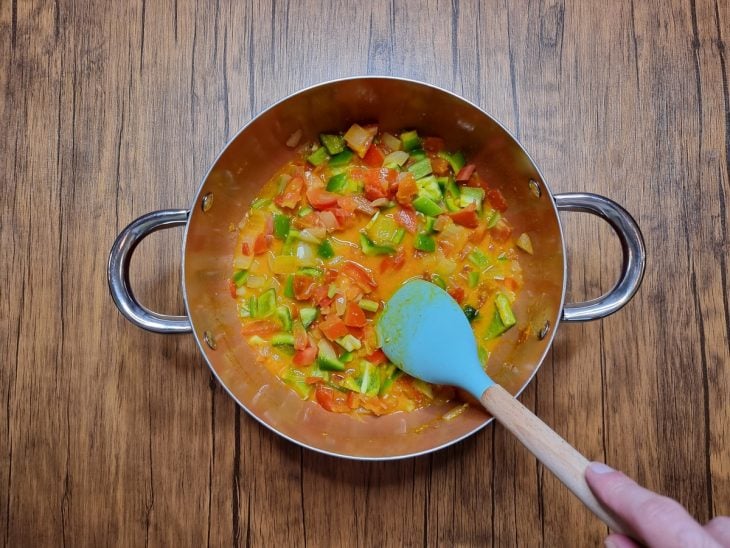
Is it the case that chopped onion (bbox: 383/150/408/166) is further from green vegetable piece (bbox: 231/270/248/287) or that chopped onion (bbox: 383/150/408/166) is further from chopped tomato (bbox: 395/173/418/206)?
green vegetable piece (bbox: 231/270/248/287)

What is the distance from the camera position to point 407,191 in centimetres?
207

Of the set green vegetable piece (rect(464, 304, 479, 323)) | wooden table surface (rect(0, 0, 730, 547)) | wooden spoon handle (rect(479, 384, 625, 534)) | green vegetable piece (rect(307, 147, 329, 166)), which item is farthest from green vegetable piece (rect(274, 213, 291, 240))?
wooden spoon handle (rect(479, 384, 625, 534))

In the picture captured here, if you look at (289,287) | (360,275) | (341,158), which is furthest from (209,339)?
(341,158)

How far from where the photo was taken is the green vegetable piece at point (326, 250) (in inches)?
81.4

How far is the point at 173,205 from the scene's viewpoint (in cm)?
211

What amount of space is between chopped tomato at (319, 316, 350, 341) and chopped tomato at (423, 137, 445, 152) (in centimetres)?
73

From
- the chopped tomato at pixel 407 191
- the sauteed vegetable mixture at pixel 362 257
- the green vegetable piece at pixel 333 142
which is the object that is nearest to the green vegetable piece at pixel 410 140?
the sauteed vegetable mixture at pixel 362 257

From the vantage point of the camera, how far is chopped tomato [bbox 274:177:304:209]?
6.93 feet

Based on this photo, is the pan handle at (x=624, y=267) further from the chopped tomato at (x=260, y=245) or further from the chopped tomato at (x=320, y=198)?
the chopped tomato at (x=260, y=245)

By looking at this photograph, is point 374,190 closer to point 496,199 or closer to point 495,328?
point 496,199

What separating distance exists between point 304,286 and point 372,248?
0.93 feet

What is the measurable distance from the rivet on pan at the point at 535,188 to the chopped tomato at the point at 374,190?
51cm

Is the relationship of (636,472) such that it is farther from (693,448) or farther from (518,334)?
(518,334)

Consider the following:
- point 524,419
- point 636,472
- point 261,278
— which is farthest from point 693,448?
point 261,278
